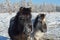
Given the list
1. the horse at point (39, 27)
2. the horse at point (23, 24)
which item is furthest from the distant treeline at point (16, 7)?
the horse at point (23, 24)

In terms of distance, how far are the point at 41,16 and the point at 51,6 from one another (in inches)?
123

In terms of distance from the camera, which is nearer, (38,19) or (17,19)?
(17,19)

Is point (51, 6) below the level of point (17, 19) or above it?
below

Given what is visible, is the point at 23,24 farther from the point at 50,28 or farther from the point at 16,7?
the point at 16,7

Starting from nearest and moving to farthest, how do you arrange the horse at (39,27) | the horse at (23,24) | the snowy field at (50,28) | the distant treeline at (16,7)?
the horse at (23,24) → the horse at (39,27) → the snowy field at (50,28) → the distant treeline at (16,7)

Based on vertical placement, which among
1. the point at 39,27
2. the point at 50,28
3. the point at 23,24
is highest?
the point at 23,24

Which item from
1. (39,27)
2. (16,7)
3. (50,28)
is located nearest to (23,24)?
(39,27)

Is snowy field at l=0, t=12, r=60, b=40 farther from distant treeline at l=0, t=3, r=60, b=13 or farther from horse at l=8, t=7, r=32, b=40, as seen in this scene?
horse at l=8, t=7, r=32, b=40

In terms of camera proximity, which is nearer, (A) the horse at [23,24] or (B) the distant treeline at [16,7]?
(A) the horse at [23,24]

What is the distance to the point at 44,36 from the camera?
3766 millimetres

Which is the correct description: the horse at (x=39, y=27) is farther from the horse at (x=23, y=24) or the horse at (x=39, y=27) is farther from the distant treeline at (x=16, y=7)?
the distant treeline at (x=16, y=7)

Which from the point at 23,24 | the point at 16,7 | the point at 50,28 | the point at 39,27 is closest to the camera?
the point at 23,24

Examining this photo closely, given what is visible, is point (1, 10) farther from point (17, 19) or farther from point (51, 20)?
point (17, 19)

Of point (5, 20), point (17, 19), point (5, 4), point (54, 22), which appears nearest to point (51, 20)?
point (54, 22)
